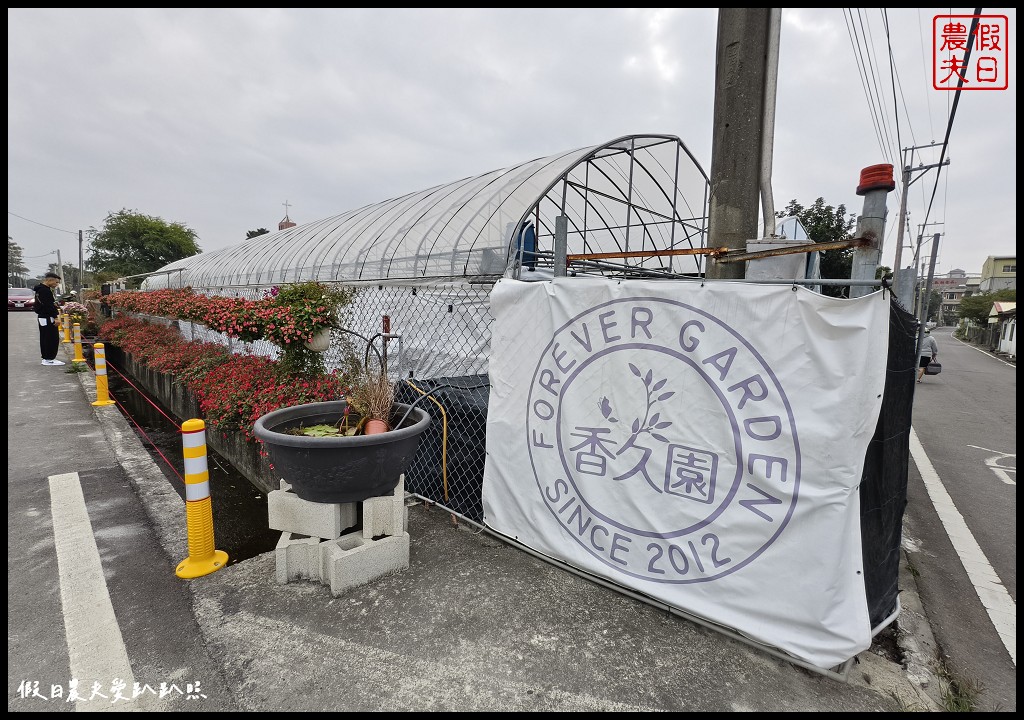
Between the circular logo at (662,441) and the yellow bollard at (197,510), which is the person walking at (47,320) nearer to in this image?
the yellow bollard at (197,510)

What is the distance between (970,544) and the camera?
3672mm

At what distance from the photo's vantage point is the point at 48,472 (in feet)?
14.1

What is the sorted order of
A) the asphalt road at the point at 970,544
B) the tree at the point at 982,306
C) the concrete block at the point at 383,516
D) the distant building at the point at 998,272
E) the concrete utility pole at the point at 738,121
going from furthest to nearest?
1. the distant building at the point at 998,272
2. the tree at the point at 982,306
3. the concrete utility pole at the point at 738,121
4. the concrete block at the point at 383,516
5. the asphalt road at the point at 970,544

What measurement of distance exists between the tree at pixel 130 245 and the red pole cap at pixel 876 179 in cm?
Result: 5677

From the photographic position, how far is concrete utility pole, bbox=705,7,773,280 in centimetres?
354

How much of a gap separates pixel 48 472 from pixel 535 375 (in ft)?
15.7

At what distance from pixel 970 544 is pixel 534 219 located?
6.71 meters

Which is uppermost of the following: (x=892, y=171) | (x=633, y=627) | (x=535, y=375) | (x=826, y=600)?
(x=892, y=171)

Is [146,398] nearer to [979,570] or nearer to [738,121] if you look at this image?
[738,121]

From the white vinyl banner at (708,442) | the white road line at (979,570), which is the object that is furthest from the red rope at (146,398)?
the white road line at (979,570)

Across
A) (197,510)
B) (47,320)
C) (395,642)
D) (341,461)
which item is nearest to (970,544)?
(395,642)

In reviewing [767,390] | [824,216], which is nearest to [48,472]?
[767,390]

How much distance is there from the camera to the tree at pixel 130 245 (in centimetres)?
4484

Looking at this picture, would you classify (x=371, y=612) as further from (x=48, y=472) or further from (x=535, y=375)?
(x=48, y=472)
